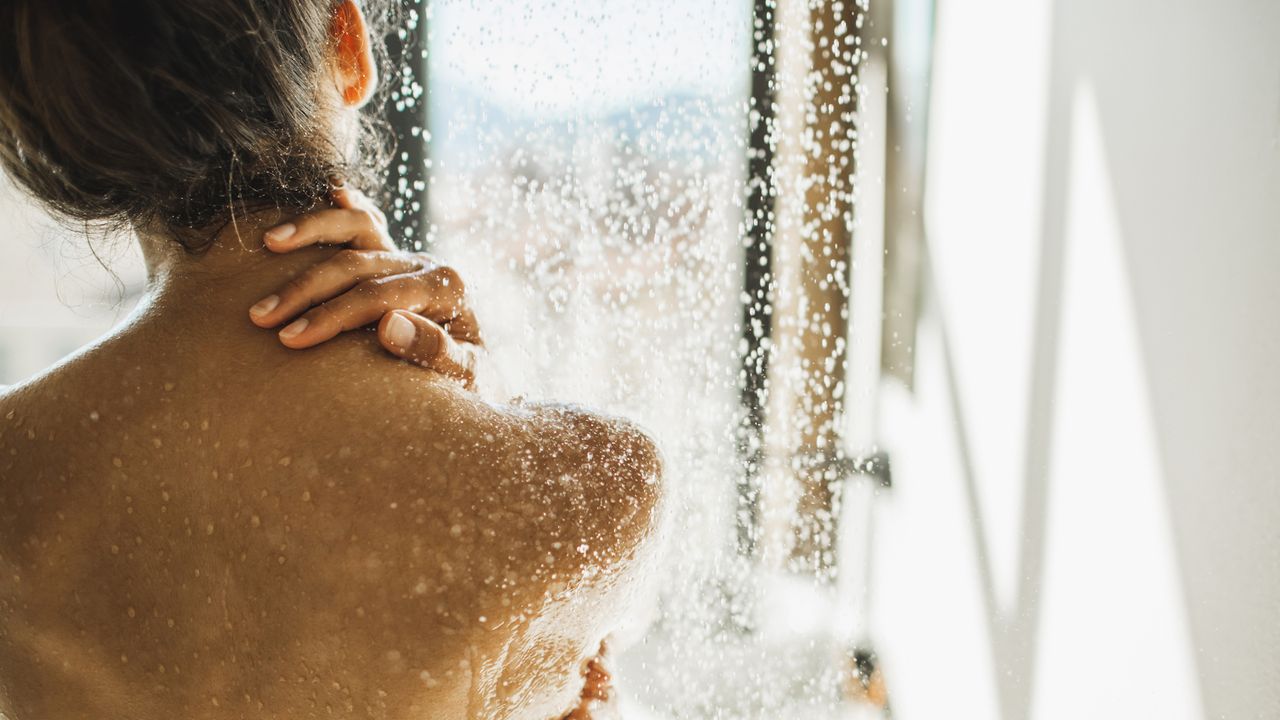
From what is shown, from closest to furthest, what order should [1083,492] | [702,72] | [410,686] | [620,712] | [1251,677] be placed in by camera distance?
1. [410,686]
2. [620,712]
3. [1251,677]
4. [1083,492]
5. [702,72]

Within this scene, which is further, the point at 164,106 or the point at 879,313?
the point at 879,313

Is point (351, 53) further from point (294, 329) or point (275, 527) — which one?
point (275, 527)

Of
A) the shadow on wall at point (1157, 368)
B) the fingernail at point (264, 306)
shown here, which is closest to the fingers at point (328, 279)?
the fingernail at point (264, 306)

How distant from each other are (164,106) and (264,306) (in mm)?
134

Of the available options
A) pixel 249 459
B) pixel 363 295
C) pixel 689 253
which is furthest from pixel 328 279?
pixel 689 253

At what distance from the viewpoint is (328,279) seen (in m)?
0.56

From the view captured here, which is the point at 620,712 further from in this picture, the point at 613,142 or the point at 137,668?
the point at 613,142

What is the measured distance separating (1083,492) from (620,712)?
789 millimetres

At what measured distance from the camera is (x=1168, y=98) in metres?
0.92

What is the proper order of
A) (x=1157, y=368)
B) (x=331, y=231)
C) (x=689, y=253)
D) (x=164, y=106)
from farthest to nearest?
(x=689, y=253), (x=1157, y=368), (x=331, y=231), (x=164, y=106)

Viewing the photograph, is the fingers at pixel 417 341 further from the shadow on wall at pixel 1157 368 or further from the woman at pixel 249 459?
the shadow on wall at pixel 1157 368

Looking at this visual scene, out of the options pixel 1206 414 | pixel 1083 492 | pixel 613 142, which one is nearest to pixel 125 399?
pixel 1206 414

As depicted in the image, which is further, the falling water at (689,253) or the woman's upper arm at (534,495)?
the falling water at (689,253)

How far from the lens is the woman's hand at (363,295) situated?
1.73 ft
